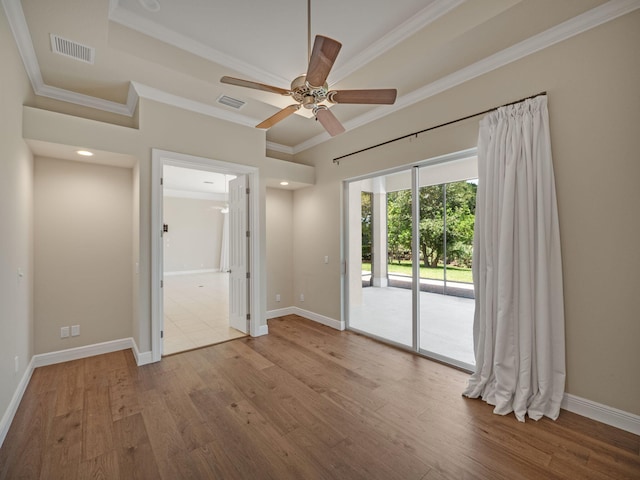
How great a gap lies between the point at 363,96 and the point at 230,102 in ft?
7.08

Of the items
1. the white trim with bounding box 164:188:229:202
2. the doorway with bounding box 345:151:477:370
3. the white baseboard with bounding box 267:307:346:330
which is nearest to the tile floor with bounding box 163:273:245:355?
the white baseboard with bounding box 267:307:346:330

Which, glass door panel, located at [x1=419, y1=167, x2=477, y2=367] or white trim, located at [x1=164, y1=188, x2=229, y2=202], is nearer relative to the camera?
glass door panel, located at [x1=419, y1=167, x2=477, y2=367]

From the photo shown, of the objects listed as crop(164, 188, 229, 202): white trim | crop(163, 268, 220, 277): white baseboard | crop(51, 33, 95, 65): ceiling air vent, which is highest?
crop(164, 188, 229, 202): white trim

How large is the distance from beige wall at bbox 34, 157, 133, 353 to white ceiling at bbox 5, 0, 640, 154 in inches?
37.7

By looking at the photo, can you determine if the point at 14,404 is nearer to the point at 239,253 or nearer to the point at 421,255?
the point at 239,253

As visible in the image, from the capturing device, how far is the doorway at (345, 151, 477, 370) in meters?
3.26

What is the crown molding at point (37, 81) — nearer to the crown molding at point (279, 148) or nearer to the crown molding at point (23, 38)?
the crown molding at point (23, 38)

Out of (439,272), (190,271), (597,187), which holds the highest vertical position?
(597,187)

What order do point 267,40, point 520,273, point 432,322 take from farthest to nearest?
point 432,322 → point 267,40 → point 520,273

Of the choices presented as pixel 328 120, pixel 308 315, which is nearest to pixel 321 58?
pixel 328 120

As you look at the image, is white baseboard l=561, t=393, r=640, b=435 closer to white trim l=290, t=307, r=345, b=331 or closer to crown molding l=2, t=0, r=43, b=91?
white trim l=290, t=307, r=345, b=331

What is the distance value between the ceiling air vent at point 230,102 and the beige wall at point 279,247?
1677 mm

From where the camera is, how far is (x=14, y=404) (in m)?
2.32

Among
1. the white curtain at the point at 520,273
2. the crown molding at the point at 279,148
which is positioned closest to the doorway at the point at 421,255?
the white curtain at the point at 520,273
